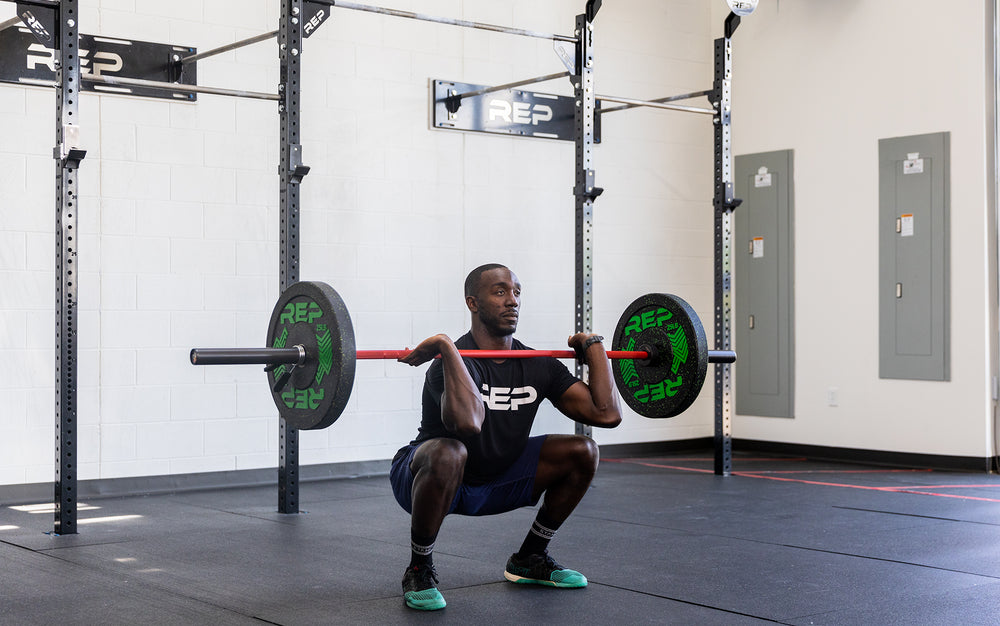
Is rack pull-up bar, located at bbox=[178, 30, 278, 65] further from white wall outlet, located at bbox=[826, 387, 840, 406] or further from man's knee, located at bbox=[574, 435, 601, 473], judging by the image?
white wall outlet, located at bbox=[826, 387, 840, 406]

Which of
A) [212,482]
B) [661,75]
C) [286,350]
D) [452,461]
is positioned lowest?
[212,482]

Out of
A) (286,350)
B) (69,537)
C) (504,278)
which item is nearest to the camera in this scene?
(286,350)

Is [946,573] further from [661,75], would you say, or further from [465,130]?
[661,75]

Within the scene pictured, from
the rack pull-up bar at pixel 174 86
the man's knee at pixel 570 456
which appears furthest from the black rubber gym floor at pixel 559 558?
the rack pull-up bar at pixel 174 86

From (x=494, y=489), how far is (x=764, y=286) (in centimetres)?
469

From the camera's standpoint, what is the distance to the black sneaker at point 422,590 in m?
3.18

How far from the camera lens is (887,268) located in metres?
6.91

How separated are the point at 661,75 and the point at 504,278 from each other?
15.2 ft

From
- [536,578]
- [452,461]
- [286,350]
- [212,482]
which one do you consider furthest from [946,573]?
[212,482]

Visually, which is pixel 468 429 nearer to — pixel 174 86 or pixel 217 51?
pixel 174 86

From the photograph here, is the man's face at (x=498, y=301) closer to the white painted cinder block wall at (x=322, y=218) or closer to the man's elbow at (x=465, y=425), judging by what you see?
the man's elbow at (x=465, y=425)

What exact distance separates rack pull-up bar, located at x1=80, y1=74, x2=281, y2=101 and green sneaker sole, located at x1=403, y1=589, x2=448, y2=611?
2538mm

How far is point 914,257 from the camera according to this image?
22.2 ft

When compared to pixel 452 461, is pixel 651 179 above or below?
above
